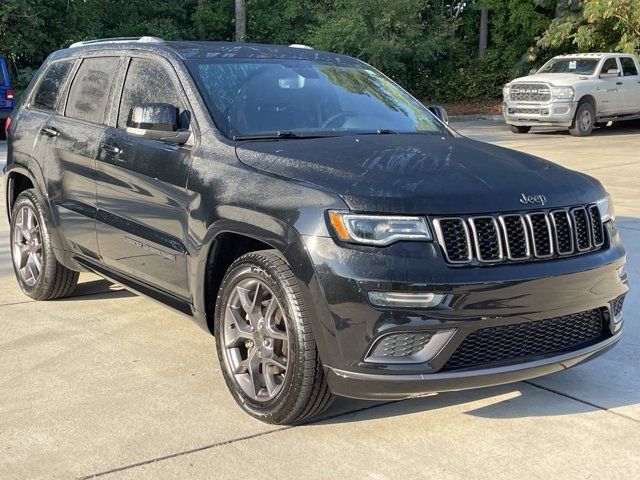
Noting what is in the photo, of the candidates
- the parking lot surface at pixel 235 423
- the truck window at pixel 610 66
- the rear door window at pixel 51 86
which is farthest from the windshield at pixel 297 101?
the truck window at pixel 610 66

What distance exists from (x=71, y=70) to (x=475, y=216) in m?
3.51

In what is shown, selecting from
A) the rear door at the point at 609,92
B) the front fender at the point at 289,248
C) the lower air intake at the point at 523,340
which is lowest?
the rear door at the point at 609,92

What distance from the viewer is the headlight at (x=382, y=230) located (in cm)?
364

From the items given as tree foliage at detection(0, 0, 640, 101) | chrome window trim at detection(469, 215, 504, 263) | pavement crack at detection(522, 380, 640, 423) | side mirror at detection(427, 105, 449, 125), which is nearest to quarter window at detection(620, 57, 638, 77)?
tree foliage at detection(0, 0, 640, 101)

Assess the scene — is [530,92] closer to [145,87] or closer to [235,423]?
[145,87]

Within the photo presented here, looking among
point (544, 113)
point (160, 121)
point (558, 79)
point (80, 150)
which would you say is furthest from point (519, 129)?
point (160, 121)

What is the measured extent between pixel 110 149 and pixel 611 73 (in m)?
18.4

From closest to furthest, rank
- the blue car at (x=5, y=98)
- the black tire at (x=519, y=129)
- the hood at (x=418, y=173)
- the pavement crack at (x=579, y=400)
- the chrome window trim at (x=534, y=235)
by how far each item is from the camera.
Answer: the hood at (x=418, y=173), the chrome window trim at (x=534, y=235), the pavement crack at (x=579, y=400), the blue car at (x=5, y=98), the black tire at (x=519, y=129)

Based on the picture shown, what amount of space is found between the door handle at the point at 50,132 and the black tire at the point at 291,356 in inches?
92.8

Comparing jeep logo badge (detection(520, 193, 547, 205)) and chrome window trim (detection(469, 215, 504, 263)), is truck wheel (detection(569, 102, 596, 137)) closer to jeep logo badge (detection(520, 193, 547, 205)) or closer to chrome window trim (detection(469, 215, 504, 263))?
jeep logo badge (detection(520, 193, 547, 205))

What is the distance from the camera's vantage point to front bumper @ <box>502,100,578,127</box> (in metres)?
20.0

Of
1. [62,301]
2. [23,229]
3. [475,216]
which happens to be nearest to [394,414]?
[475,216]

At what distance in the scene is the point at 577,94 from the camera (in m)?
20.2

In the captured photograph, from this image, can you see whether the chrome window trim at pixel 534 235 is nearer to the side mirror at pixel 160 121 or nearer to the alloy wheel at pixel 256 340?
the alloy wheel at pixel 256 340
